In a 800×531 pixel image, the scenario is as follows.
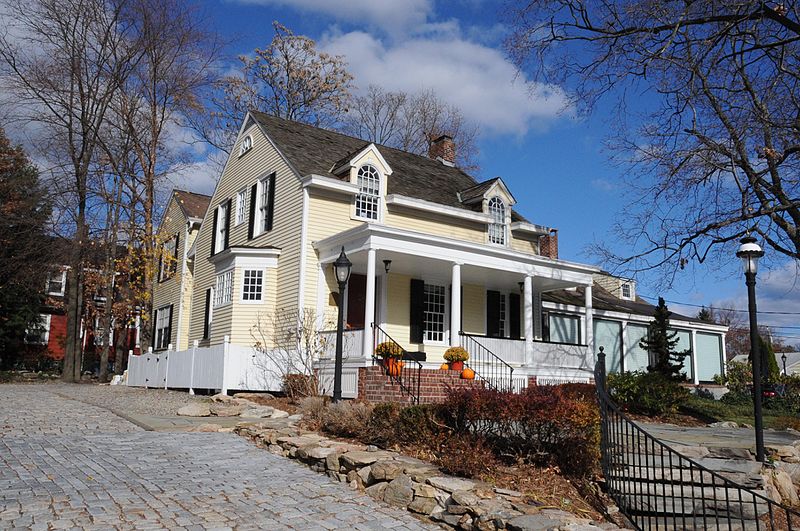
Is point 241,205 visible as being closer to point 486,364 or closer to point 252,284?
point 252,284

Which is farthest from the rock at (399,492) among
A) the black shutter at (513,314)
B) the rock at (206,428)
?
the black shutter at (513,314)

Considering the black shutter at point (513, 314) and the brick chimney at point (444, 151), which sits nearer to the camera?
the black shutter at point (513, 314)

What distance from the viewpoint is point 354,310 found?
1831 cm

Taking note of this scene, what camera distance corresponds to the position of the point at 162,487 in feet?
22.4

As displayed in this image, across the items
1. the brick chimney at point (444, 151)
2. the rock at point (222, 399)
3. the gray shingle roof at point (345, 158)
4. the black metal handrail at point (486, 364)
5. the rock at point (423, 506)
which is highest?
the brick chimney at point (444, 151)

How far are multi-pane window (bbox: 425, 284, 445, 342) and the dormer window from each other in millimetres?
7658

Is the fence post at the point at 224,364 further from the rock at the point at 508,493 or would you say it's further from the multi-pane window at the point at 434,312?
the rock at the point at 508,493

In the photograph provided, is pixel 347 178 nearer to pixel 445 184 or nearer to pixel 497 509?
pixel 445 184

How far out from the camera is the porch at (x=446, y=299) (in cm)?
1598

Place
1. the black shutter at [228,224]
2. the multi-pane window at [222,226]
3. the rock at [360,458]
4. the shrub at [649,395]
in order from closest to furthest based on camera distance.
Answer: the rock at [360,458] < the shrub at [649,395] < the black shutter at [228,224] < the multi-pane window at [222,226]

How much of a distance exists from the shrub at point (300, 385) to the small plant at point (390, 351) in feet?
6.66

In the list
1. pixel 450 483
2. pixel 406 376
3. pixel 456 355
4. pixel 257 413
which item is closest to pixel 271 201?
pixel 456 355

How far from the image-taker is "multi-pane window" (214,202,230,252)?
22453 millimetres

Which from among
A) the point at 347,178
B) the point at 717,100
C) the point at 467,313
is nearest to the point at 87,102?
the point at 347,178
